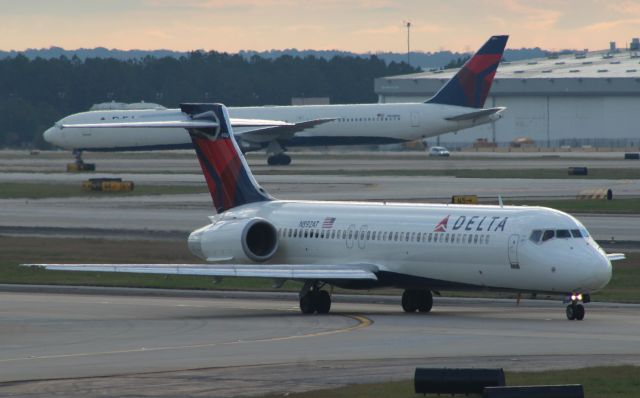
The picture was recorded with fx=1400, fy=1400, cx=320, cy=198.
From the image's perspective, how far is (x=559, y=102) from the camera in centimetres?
17238

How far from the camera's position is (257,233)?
37.1 meters

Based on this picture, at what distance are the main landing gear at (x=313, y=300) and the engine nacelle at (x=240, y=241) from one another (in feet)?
6.79

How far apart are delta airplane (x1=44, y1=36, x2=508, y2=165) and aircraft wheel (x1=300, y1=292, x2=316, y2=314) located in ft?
225

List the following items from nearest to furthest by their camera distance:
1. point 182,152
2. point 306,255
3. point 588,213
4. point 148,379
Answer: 1. point 148,379
2. point 306,255
3. point 588,213
4. point 182,152

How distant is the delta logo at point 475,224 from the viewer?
32875 mm

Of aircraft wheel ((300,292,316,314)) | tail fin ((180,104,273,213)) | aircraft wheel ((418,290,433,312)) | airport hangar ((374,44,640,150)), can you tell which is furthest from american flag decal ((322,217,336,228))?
airport hangar ((374,44,640,150))

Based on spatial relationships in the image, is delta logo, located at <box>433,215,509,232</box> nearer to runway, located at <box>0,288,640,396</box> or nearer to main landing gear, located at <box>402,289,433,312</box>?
runway, located at <box>0,288,640,396</box>

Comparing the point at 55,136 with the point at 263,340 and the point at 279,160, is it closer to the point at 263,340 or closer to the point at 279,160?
the point at 279,160

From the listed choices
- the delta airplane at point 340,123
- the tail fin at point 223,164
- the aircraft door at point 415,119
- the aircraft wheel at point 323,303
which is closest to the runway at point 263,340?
the aircraft wheel at point 323,303

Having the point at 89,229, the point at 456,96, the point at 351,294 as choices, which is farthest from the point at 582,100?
the point at 351,294

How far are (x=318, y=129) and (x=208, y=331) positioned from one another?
7870 centimetres

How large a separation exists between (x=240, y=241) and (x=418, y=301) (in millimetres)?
4895

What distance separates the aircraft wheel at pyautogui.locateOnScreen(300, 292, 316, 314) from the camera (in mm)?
35188

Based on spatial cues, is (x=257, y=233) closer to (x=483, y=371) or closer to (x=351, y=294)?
(x=351, y=294)
